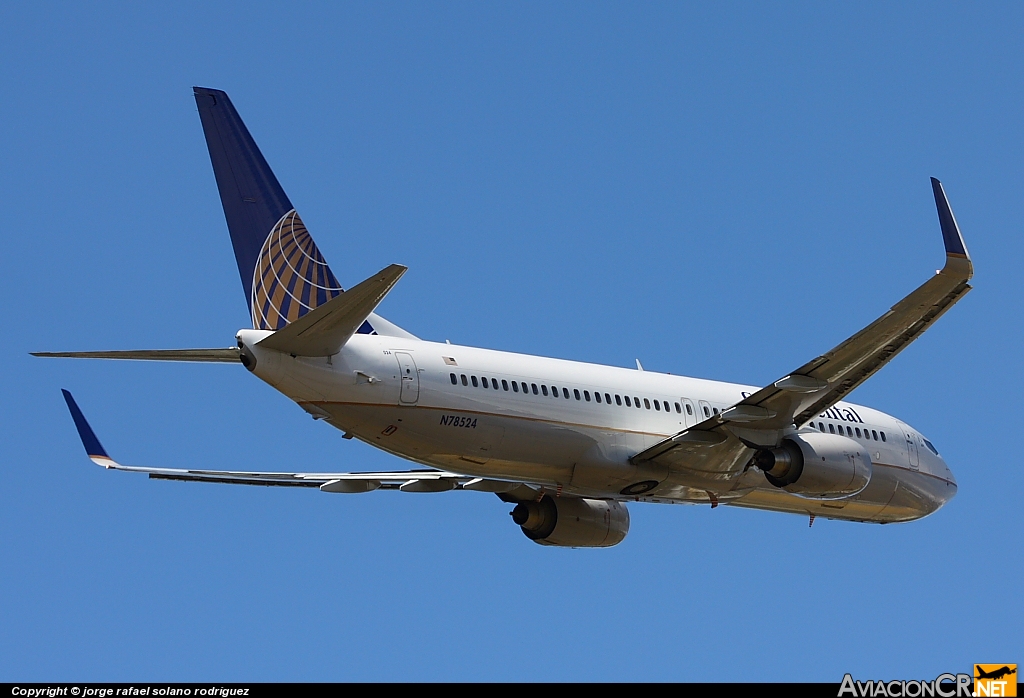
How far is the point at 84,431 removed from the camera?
30.0 meters

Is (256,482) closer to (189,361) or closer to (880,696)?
(189,361)

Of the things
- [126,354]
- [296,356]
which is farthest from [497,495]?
[126,354]

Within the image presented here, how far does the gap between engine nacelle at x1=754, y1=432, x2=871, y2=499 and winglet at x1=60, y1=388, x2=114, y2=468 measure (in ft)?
44.1

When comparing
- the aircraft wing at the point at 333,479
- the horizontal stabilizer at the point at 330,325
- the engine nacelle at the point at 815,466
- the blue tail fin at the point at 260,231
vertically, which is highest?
the blue tail fin at the point at 260,231

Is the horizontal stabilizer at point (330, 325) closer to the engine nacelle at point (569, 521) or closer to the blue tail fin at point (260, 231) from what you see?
the blue tail fin at point (260, 231)

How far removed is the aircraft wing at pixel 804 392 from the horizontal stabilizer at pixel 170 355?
29.0 feet

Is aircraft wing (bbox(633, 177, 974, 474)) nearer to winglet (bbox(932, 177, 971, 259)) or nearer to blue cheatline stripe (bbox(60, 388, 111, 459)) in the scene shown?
winglet (bbox(932, 177, 971, 259))

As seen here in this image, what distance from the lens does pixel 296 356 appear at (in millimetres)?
25672

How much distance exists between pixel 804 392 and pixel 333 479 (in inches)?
415

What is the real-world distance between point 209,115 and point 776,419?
12.7m

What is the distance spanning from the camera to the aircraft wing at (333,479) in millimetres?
30016

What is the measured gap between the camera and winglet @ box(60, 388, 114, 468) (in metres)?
29.9

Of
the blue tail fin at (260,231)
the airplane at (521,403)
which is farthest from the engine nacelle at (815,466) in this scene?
the blue tail fin at (260,231)

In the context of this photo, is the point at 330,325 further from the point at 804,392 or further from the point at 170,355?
the point at 804,392
